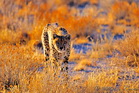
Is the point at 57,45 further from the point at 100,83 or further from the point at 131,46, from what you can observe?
the point at 131,46

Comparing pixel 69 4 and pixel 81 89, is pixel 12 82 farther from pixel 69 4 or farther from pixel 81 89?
pixel 69 4

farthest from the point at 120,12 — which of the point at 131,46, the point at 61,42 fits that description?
the point at 61,42

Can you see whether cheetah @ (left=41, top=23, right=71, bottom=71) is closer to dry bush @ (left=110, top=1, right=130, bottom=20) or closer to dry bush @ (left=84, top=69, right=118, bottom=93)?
dry bush @ (left=84, top=69, right=118, bottom=93)

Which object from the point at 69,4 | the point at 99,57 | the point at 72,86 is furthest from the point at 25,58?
the point at 69,4

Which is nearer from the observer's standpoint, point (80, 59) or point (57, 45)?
point (57, 45)

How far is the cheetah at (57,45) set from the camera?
6051mm

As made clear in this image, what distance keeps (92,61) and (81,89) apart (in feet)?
10.0

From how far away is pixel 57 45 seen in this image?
606cm

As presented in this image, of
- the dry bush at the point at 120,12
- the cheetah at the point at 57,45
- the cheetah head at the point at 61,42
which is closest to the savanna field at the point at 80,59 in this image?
the dry bush at the point at 120,12

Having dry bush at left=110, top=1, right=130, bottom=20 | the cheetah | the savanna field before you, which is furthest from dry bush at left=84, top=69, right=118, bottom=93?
dry bush at left=110, top=1, right=130, bottom=20

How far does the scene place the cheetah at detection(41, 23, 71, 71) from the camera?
6051 mm

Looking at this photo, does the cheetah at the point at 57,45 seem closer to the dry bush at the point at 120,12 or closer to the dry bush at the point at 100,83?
the dry bush at the point at 100,83

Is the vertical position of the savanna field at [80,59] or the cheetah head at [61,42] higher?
the cheetah head at [61,42]

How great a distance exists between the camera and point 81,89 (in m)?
5.65
